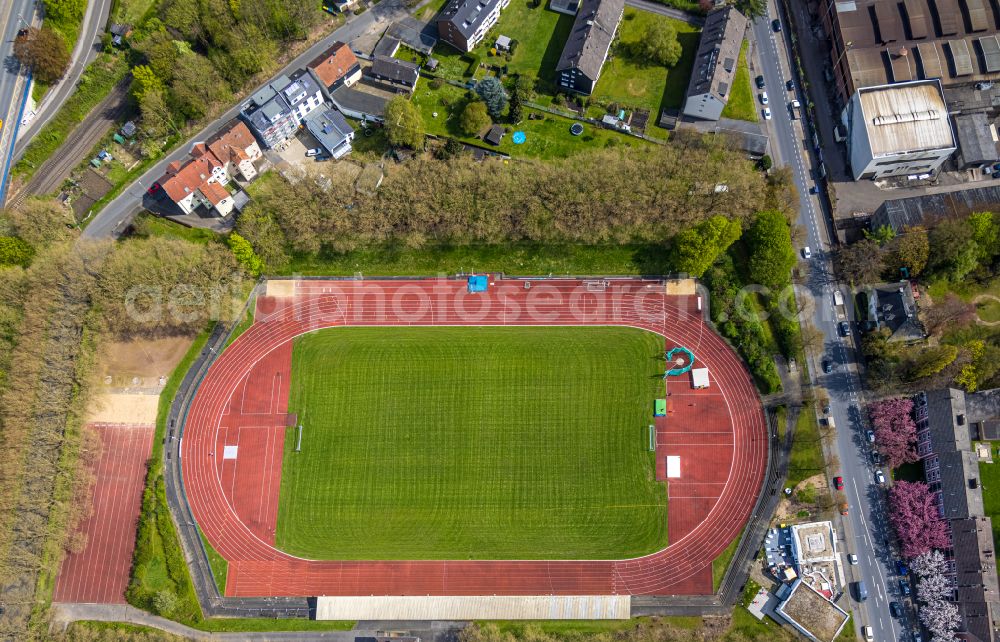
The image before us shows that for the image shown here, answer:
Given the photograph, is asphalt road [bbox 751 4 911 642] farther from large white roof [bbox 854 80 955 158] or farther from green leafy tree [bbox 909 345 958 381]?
large white roof [bbox 854 80 955 158]

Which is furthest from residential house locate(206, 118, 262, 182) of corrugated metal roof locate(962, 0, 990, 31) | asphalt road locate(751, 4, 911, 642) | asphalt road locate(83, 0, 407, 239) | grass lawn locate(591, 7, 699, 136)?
corrugated metal roof locate(962, 0, 990, 31)

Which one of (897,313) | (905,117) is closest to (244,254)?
(897,313)

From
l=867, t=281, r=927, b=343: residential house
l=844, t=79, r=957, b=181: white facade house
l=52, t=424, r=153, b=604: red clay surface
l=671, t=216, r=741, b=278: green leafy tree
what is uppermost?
l=844, t=79, r=957, b=181: white facade house

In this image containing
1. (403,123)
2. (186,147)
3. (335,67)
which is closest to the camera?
(403,123)

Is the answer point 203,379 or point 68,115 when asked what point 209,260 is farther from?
point 68,115

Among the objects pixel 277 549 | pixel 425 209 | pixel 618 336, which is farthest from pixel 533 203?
pixel 277 549

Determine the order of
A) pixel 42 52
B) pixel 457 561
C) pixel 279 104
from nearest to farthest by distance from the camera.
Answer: pixel 457 561
pixel 279 104
pixel 42 52

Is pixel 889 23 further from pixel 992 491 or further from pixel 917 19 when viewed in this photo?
pixel 992 491
